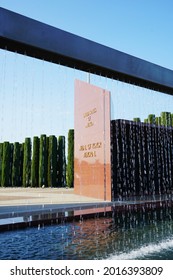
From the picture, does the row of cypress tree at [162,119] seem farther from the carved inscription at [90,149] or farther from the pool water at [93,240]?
the pool water at [93,240]

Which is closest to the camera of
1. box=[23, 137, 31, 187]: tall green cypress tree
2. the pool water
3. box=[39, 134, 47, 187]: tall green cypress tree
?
the pool water

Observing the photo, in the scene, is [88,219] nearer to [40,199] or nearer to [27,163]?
[40,199]

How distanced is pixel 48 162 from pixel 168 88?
15.8m

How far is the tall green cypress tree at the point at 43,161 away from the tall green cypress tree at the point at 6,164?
3534 millimetres

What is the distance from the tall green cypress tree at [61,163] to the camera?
22.1m

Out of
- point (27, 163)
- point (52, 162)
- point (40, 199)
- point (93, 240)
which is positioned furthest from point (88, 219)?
point (27, 163)

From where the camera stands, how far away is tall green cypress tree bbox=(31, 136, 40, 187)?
23094mm

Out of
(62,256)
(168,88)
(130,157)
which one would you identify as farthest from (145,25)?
(130,157)

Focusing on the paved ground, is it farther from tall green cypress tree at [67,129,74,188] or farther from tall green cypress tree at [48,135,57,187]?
tall green cypress tree at [48,135,57,187]

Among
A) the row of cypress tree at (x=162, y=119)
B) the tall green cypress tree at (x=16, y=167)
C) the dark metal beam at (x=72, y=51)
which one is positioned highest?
the row of cypress tree at (x=162, y=119)

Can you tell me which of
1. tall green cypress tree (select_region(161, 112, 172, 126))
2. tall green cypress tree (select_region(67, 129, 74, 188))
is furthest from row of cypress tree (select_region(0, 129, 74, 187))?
tall green cypress tree (select_region(161, 112, 172, 126))

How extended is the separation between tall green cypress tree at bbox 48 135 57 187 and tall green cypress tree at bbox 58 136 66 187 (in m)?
0.33

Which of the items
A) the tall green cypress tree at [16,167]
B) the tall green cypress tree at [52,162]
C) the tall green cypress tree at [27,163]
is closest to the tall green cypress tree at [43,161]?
the tall green cypress tree at [52,162]

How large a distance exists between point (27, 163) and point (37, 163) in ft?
3.60
